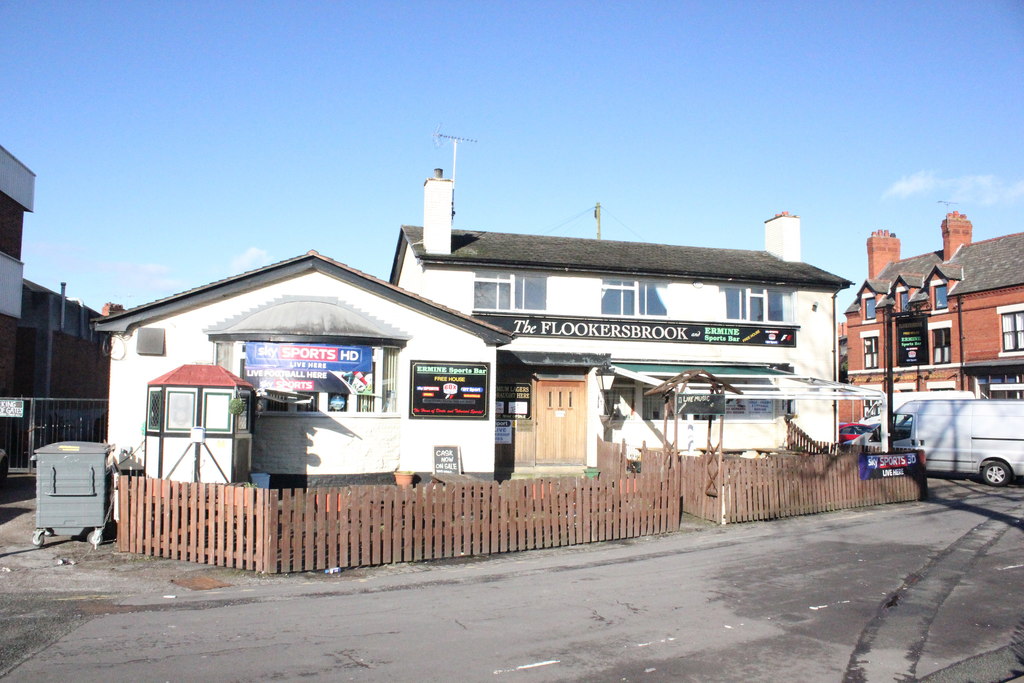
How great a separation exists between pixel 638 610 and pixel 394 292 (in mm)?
Result: 9631

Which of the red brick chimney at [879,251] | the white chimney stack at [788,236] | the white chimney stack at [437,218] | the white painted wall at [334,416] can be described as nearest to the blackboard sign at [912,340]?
the red brick chimney at [879,251]

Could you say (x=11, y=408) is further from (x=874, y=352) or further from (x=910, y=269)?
(x=910, y=269)

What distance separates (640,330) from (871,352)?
103 ft

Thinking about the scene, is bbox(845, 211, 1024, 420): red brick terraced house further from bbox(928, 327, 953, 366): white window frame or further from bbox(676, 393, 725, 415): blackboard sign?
bbox(676, 393, 725, 415): blackboard sign

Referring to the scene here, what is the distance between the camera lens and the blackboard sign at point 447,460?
16.3m

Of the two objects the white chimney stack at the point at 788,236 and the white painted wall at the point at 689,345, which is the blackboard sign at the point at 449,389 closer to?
the white painted wall at the point at 689,345

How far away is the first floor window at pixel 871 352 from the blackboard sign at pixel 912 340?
324 cm

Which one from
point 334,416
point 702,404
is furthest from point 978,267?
point 334,416

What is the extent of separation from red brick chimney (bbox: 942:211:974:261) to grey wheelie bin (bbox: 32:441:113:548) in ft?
144

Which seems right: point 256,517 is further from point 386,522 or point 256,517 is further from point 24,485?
point 24,485

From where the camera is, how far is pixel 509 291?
21672 mm

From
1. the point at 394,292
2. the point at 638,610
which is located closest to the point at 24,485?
the point at 394,292

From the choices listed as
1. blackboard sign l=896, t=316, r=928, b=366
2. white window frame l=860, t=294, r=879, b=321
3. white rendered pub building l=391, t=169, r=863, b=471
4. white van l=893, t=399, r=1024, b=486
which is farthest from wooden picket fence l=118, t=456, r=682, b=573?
white window frame l=860, t=294, r=879, b=321

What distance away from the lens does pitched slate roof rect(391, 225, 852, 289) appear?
851 inches
